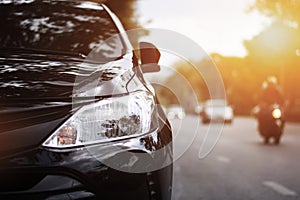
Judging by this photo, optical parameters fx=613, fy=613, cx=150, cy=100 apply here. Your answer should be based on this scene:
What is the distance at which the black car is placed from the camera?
9.10 feet

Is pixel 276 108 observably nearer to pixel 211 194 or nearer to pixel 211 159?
pixel 211 159

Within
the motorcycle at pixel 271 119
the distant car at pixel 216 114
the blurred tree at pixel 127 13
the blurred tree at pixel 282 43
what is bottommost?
the distant car at pixel 216 114

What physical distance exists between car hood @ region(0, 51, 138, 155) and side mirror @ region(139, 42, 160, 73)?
57cm

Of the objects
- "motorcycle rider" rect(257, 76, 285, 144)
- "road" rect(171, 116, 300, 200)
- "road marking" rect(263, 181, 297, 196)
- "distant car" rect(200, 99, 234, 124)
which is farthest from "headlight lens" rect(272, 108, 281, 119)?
"distant car" rect(200, 99, 234, 124)

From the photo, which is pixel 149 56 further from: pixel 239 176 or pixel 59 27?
pixel 239 176

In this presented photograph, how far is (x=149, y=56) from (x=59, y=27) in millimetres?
832

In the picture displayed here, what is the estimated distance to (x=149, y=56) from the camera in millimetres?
4273

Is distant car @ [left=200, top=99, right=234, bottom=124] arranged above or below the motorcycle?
below

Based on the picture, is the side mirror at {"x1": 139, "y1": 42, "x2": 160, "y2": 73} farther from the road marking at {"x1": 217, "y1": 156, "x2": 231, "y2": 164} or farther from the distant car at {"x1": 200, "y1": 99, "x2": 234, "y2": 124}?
the distant car at {"x1": 200, "y1": 99, "x2": 234, "y2": 124}

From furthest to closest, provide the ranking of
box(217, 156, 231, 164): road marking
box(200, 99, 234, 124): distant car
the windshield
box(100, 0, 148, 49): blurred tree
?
box(200, 99, 234, 124): distant car, box(100, 0, 148, 49): blurred tree, box(217, 156, 231, 164): road marking, the windshield

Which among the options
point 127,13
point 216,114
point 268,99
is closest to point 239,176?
point 127,13

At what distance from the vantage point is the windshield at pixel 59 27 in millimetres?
4402

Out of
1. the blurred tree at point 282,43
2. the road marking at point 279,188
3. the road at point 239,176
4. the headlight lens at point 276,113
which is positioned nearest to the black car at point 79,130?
the road at point 239,176

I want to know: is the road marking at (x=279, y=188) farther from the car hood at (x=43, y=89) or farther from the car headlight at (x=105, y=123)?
the car headlight at (x=105, y=123)
